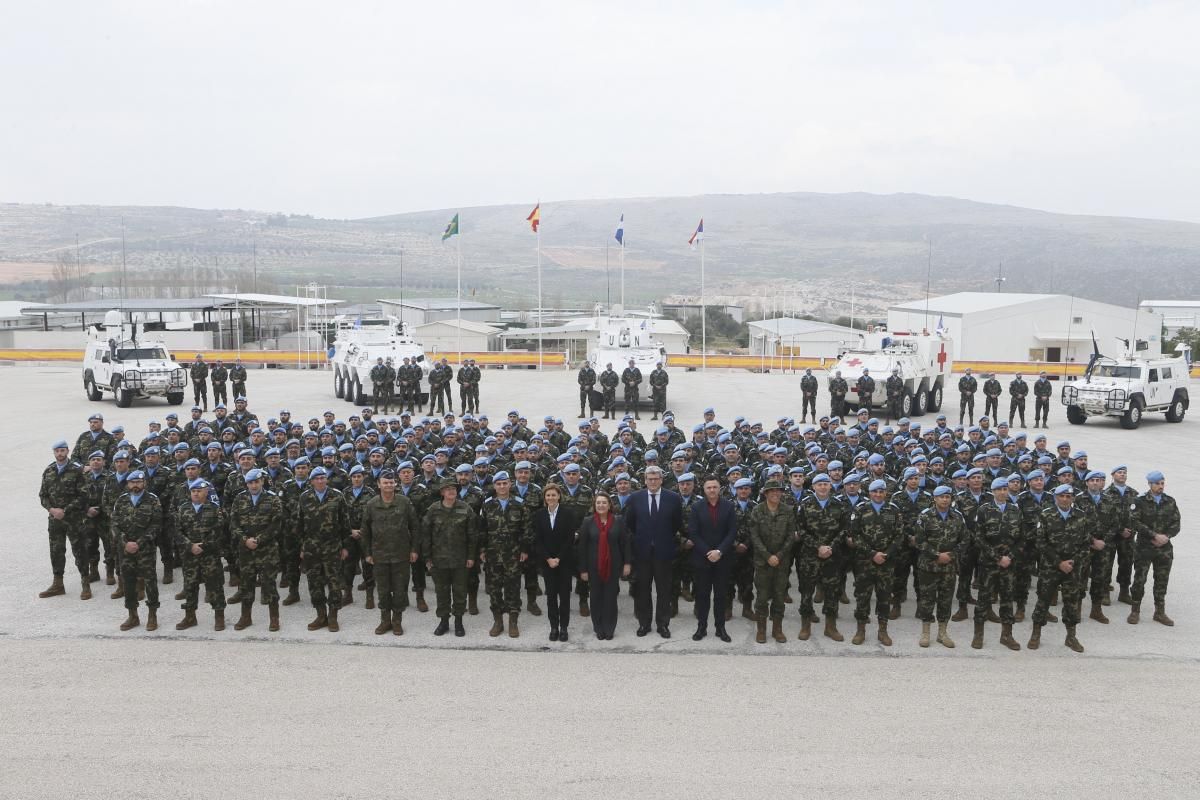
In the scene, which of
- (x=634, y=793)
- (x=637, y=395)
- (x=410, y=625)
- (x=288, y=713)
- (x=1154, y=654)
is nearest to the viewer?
(x=634, y=793)

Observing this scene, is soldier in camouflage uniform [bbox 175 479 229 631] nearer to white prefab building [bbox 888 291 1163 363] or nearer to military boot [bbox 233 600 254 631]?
military boot [bbox 233 600 254 631]

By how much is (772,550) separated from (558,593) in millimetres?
1700

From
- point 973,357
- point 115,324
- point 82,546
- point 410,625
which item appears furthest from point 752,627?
point 973,357

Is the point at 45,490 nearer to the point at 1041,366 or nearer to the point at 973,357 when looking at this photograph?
the point at 1041,366

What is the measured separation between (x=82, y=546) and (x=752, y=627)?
5.92 meters

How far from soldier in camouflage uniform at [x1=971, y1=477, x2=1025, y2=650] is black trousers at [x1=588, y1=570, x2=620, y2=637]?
2743mm

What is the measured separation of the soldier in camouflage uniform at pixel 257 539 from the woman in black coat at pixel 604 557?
8.03 ft

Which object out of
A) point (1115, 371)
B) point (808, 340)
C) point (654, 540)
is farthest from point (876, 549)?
point (808, 340)

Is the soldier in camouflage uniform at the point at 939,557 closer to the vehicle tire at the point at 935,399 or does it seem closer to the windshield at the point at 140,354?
the vehicle tire at the point at 935,399

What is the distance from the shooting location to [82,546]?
8.78 m

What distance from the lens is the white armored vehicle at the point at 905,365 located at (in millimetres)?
22906

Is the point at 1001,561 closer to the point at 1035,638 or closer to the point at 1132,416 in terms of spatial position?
the point at 1035,638

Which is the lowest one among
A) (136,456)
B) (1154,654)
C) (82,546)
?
(1154,654)

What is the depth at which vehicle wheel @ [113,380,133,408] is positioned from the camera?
24453 mm
